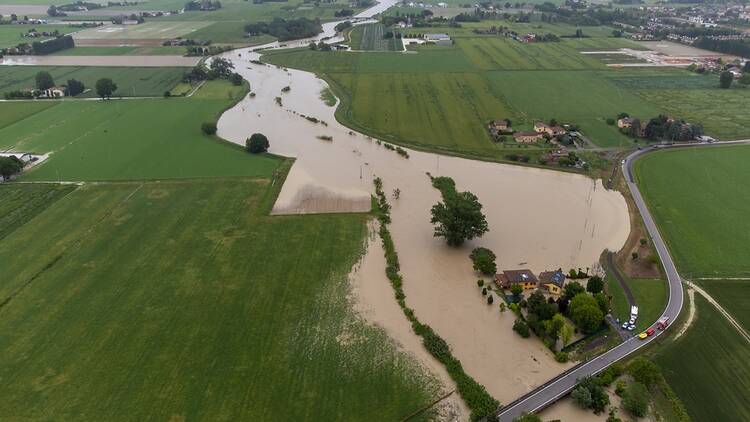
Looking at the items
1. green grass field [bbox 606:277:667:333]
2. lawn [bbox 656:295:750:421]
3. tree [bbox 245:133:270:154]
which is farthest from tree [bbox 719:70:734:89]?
tree [bbox 245:133:270:154]

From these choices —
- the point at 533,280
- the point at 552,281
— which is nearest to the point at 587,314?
the point at 552,281

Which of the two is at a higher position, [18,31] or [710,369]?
[18,31]

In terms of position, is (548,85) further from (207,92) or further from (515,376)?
(515,376)

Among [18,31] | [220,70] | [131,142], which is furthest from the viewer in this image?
[18,31]

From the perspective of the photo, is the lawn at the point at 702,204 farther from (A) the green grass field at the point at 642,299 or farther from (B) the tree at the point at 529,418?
(B) the tree at the point at 529,418

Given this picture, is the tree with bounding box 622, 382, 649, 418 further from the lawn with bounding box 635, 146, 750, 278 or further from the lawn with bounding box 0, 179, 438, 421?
the lawn with bounding box 635, 146, 750, 278

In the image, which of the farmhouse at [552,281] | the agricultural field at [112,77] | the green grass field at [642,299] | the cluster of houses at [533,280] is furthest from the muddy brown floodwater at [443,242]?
the agricultural field at [112,77]

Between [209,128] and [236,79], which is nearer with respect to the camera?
[209,128]

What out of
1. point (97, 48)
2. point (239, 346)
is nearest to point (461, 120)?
point (239, 346)

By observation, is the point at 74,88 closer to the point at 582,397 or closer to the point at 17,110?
the point at 17,110
